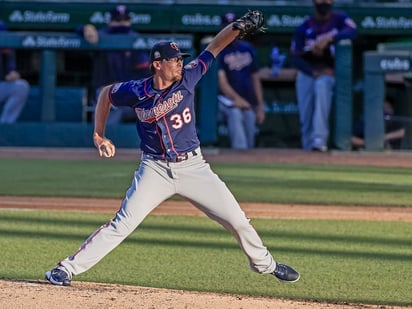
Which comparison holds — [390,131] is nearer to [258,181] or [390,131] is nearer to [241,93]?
[241,93]

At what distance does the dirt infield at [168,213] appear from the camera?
5.45 metres

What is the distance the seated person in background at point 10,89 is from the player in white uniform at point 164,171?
32.9ft

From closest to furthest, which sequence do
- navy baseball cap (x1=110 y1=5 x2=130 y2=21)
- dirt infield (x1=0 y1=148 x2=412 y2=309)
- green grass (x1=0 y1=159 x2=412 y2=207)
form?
dirt infield (x1=0 y1=148 x2=412 y2=309) → green grass (x1=0 y1=159 x2=412 y2=207) → navy baseball cap (x1=110 y1=5 x2=130 y2=21)

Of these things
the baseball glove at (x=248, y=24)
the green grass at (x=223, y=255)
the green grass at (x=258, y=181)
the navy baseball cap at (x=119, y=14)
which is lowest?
the green grass at (x=258, y=181)

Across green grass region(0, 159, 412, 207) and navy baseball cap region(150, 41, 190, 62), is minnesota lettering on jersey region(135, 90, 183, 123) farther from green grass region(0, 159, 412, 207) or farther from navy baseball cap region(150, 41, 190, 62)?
green grass region(0, 159, 412, 207)

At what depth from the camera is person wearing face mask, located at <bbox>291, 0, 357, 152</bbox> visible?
49.4 feet

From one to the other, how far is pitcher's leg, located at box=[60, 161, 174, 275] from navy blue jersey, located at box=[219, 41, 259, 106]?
9.61 meters

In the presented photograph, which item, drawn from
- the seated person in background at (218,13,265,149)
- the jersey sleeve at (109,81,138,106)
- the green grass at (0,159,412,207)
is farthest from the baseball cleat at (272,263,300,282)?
the seated person in background at (218,13,265,149)

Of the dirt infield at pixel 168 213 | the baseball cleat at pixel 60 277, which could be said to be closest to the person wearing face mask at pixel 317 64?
the dirt infield at pixel 168 213

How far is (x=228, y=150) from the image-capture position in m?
15.6

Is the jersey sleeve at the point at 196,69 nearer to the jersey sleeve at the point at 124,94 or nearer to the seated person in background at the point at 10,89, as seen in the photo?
the jersey sleeve at the point at 124,94

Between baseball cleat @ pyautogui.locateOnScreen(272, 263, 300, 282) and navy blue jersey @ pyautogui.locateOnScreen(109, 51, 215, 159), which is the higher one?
navy blue jersey @ pyautogui.locateOnScreen(109, 51, 215, 159)

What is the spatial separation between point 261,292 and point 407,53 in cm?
969

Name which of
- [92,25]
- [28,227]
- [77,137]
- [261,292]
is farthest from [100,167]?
[261,292]
